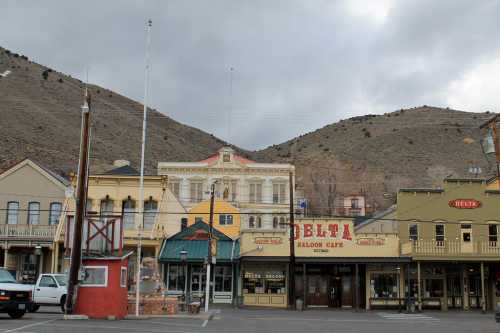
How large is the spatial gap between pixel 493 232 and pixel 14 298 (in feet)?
100

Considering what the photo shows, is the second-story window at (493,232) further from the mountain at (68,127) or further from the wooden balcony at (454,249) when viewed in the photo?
the mountain at (68,127)

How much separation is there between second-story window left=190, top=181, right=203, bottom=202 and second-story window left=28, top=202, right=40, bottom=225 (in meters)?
26.3

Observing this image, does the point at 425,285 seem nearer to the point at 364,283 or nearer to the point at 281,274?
the point at 364,283

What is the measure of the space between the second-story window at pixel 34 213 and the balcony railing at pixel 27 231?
94cm

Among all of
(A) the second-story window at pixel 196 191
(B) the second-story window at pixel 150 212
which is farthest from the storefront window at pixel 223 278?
(A) the second-story window at pixel 196 191

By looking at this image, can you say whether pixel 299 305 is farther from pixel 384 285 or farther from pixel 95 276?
pixel 95 276

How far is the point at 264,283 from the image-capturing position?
45.4m

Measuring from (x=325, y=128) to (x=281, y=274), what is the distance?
9361cm

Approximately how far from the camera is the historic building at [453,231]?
44.2 metres

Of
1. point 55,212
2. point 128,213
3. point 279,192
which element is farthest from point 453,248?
point 279,192

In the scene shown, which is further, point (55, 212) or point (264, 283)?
point (55, 212)

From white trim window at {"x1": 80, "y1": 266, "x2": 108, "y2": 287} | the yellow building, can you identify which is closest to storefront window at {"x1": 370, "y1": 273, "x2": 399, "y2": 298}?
the yellow building

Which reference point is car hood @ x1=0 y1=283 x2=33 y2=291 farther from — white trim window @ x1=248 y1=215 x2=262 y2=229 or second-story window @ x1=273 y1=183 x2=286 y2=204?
second-story window @ x1=273 y1=183 x2=286 y2=204

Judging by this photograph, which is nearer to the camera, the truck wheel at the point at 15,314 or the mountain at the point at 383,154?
the truck wheel at the point at 15,314
